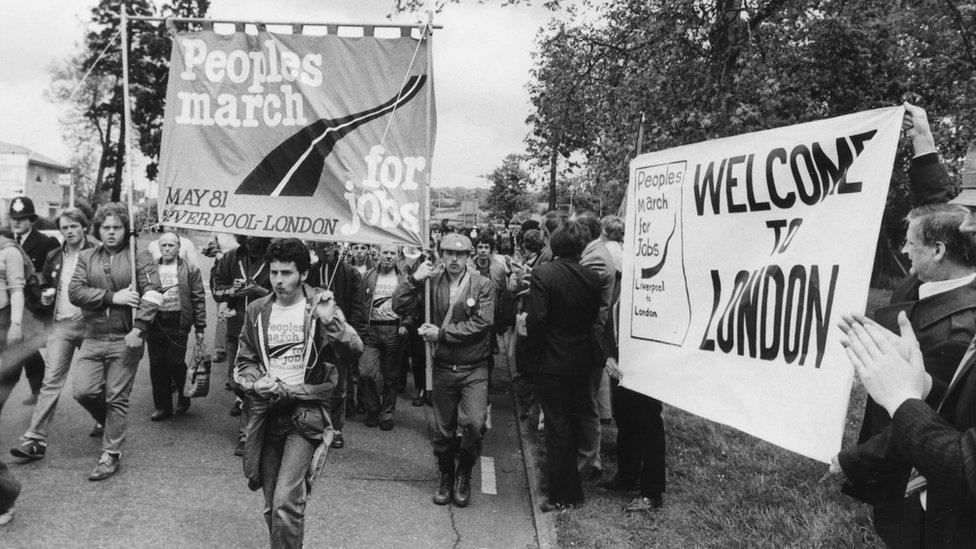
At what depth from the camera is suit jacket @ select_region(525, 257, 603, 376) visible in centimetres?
490

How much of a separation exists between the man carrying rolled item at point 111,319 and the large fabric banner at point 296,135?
0.57 metres

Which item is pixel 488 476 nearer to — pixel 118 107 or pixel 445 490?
pixel 445 490

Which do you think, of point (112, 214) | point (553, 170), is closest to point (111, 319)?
point (112, 214)

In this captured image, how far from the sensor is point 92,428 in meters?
6.14

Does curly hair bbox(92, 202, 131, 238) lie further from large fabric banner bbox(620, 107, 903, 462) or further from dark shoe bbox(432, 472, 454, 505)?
large fabric banner bbox(620, 107, 903, 462)

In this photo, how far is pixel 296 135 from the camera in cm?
512

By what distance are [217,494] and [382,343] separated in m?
2.57

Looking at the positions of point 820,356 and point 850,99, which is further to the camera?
point 850,99

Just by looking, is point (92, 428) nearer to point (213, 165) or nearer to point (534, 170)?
point (213, 165)

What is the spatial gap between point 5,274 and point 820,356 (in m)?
6.08

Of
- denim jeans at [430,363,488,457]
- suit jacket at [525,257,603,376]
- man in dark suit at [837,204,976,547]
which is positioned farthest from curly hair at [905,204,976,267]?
denim jeans at [430,363,488,457]

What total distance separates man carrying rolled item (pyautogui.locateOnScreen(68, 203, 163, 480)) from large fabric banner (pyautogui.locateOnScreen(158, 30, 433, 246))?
0.57 m

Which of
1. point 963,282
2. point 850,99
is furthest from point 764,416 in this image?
point 850,99

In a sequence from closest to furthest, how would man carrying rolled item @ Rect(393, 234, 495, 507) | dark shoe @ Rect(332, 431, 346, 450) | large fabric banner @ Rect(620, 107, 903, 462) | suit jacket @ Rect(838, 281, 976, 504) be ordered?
suit jacket @ Rect(838, 281, 976, 504), large fabric banner @ Rect(620, 107, 903, 462), man carrying rolled item @ Rect(393, 234, 495, 507), dark shoe @ Rect(332, 431, 346, 450)
